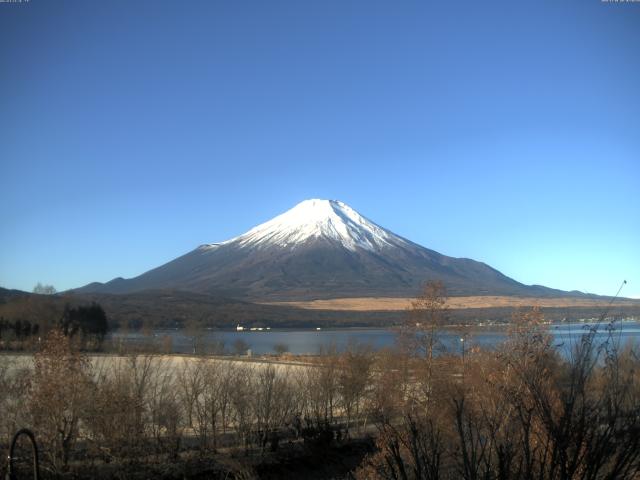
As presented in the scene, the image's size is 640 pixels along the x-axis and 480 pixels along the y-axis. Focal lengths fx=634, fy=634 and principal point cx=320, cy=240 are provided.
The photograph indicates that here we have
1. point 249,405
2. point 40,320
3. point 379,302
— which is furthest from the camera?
point 379,302

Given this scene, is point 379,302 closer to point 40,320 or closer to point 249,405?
point 40,320

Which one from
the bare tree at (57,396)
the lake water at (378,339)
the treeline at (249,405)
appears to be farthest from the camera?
the bare tree at (57,396)

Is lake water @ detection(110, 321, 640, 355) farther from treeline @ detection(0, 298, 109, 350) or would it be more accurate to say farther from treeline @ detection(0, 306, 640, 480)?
treeline @ detection(0, 298, 109, 350)

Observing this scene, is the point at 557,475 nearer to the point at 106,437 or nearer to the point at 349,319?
the point at 106,437

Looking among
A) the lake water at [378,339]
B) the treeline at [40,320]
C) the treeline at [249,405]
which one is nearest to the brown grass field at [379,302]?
the lake water at [378,339]

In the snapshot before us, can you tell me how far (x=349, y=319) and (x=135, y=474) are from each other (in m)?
112

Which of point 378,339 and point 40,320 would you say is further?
point 378,339

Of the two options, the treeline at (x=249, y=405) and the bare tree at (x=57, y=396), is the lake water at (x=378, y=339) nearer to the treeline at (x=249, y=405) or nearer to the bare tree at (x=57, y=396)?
the treeline at (x=249, y=405)

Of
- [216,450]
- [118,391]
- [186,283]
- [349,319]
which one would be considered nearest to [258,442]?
[216,450]

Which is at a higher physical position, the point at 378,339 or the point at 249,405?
the point at 249,405

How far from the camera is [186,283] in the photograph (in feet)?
631

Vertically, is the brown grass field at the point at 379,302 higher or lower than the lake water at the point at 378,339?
higher

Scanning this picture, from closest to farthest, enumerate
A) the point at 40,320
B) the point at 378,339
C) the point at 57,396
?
the point at 57,396 < the point at 40,320 < the point at 378,339

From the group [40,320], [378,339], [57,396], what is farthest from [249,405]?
[378,339]
